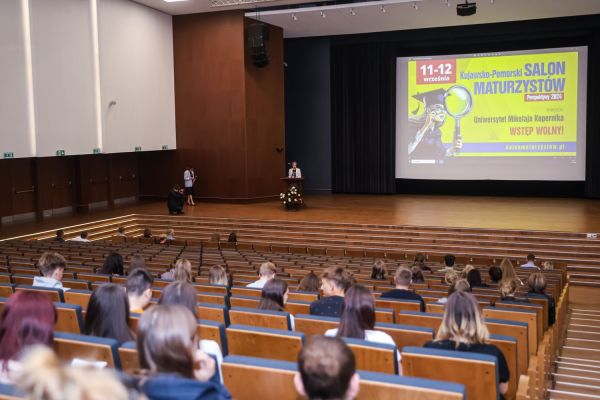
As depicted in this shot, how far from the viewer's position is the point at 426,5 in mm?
16156

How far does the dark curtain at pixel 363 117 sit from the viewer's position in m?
19.9

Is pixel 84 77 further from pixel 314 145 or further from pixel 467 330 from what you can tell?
pixel 467 330

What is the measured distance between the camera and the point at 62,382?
132 centimetres

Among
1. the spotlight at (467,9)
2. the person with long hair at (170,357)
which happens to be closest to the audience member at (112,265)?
the person with long hair at (170,357)

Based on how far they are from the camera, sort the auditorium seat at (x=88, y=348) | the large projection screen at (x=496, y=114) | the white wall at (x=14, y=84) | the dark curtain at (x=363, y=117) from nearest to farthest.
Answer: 1. the auditorium seat at (x=88, y=348)
2. the white wall at (x=14, y=84)
3. the large projection screen at (x=496, y=114)
4. the dark curtain at (x=363, y=117)

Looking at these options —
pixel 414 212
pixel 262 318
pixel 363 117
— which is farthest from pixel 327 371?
pixel 363 117

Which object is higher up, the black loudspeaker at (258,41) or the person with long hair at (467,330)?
the black loudspeaker at (258,41)

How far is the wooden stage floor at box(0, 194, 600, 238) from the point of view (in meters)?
13.8

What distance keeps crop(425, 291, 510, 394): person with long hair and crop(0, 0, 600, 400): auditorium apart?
86.4 inches

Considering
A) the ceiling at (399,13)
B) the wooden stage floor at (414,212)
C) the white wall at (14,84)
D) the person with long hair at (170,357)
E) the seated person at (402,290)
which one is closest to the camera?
the person with long hair at (170,357)

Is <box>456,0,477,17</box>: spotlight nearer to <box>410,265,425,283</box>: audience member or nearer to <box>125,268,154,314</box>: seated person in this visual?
<box>410,265,425,283</box>: audience member

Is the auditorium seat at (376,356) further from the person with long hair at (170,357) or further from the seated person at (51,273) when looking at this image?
the seated person at (51,273)

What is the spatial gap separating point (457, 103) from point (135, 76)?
983 cm

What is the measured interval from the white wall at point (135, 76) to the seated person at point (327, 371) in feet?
50.5
